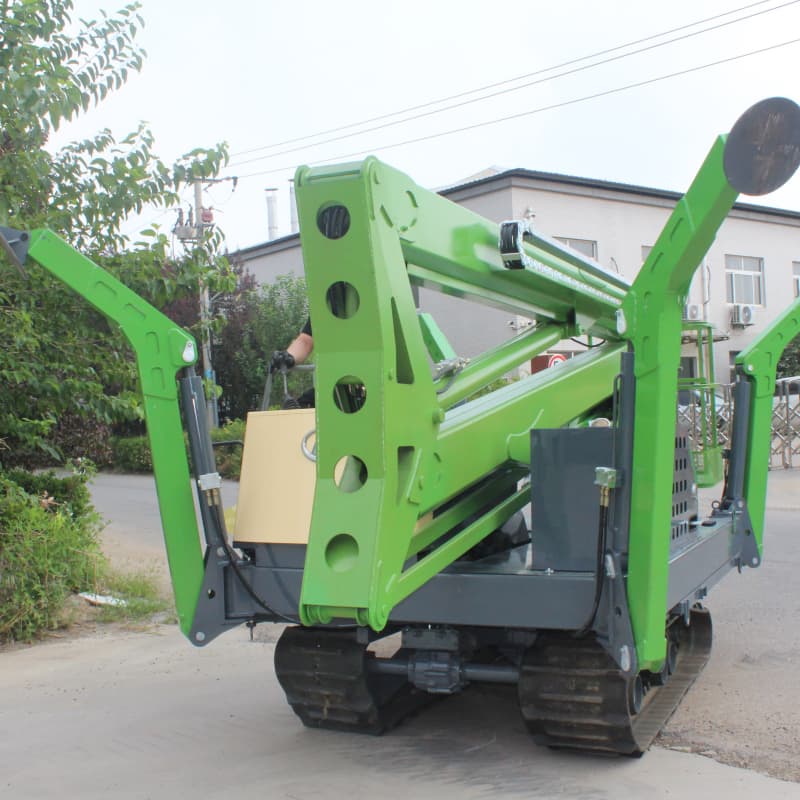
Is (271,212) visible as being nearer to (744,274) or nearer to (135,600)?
(744,274)

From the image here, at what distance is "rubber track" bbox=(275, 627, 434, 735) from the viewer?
4582mm

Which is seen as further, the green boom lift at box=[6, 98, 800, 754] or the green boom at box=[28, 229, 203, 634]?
the green boom at box=[28, 229, 203, 634]

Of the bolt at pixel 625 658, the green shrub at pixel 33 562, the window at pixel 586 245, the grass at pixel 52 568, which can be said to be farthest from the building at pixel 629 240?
the bolt at pixel 625 658

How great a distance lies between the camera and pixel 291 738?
4.87m

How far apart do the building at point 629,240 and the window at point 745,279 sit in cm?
3

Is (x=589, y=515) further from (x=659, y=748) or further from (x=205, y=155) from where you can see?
(x=205, y=155)

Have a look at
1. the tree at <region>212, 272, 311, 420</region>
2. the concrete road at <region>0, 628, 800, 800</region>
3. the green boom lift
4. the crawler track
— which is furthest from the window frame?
the concrete road at <region>0, 628, 800, 800</region>

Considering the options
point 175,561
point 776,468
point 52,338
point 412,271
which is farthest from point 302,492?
point 776,468

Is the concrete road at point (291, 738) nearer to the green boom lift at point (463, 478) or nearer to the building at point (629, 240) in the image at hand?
the green boom lift at point (463, 478)

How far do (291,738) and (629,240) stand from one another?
2068cm

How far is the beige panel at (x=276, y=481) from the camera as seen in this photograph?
4270 mm

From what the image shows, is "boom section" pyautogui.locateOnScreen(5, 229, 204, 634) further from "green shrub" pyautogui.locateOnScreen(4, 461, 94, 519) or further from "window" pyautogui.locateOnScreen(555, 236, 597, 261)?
"window" pyautogui.locateOnScreen(555, 236, 597, 261)

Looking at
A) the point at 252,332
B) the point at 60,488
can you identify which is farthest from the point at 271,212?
the point at 60,488

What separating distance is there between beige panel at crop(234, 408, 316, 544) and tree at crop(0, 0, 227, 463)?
9.11ft
